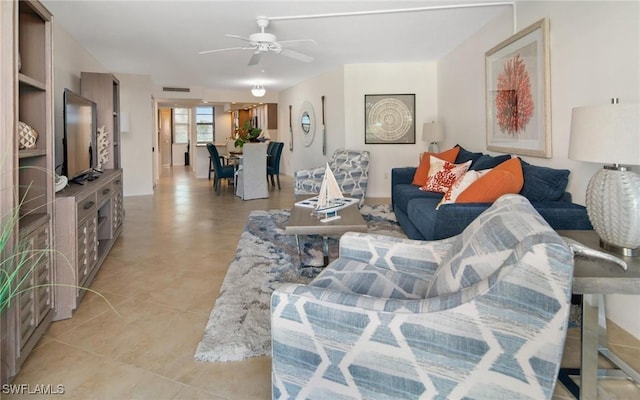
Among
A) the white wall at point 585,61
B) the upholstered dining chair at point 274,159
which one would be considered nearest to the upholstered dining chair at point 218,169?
the upholstered dining chair at point 274,159

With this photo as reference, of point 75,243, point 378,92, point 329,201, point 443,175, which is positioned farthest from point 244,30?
point 75,243

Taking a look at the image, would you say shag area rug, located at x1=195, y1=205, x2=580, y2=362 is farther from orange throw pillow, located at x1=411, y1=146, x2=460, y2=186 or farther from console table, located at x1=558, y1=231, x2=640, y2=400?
console table, located at x1=558, y1=231, x2=640, y2=400

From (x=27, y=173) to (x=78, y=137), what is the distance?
50.7 inches

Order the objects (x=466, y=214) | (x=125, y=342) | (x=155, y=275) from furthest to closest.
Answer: (x=155, y=275) < (x=466, y=214) < (x=125, y=342)

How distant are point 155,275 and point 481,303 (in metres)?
2.83

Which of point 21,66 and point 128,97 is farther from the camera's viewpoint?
point 128,97

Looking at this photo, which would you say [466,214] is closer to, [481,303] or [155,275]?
[481,303]

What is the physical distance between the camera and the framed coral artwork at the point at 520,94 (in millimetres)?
3438

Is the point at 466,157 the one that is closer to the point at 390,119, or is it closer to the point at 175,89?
the point at 390,119

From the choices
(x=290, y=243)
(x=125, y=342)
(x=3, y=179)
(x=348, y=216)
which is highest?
(x=3, y=179)

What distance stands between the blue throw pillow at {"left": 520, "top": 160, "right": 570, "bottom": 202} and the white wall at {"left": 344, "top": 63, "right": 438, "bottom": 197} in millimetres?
4070

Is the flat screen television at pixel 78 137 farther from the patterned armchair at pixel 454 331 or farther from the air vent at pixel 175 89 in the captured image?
the air vent at pixel 175 89

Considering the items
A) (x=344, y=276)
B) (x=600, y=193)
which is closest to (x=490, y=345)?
(x=344, y=276)

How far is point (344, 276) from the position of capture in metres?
1.93
